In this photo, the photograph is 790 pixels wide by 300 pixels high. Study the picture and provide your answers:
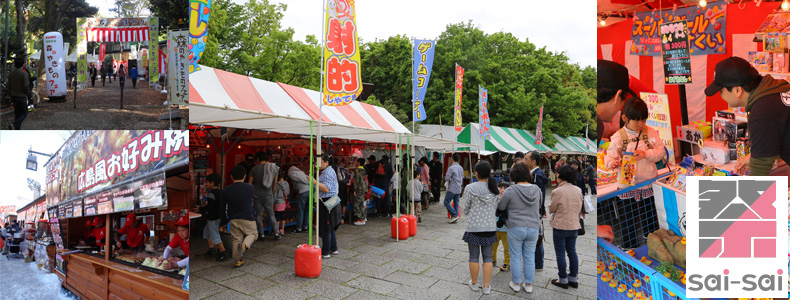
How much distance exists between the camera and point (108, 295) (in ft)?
6.71

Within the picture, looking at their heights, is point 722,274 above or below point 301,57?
below

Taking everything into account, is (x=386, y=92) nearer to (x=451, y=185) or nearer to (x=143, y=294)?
(x=451, y=185)

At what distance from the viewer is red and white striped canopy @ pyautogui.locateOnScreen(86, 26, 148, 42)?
6.52ft

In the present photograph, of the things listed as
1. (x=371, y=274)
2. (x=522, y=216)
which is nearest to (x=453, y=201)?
(x=371, y=274)

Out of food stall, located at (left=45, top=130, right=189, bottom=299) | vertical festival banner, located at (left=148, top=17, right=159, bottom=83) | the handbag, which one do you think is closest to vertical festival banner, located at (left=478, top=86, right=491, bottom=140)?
the handbag

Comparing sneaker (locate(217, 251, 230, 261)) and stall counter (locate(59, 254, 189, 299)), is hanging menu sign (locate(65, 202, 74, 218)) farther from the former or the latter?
sneaker (locate(217, 251, 230, 261))

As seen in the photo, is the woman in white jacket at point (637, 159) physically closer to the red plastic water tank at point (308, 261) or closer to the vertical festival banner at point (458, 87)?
the red plastic water tank at point (308, 261)

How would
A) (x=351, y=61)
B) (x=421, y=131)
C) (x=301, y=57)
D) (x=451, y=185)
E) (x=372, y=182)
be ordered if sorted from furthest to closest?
(x=421, y=131) → (x=301, y=57) → (x=372, y=182) → (x=451, y=185) → (x=351, y=61)

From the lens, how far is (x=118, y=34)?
2057 mm

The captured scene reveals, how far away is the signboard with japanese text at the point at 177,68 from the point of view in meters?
2.21

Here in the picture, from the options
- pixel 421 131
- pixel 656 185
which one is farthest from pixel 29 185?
pixel 421 131

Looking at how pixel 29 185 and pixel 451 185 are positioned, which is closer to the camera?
pixel 29 185

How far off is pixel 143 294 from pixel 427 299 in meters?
2.32

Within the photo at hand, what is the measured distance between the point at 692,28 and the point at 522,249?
7.12 feet
